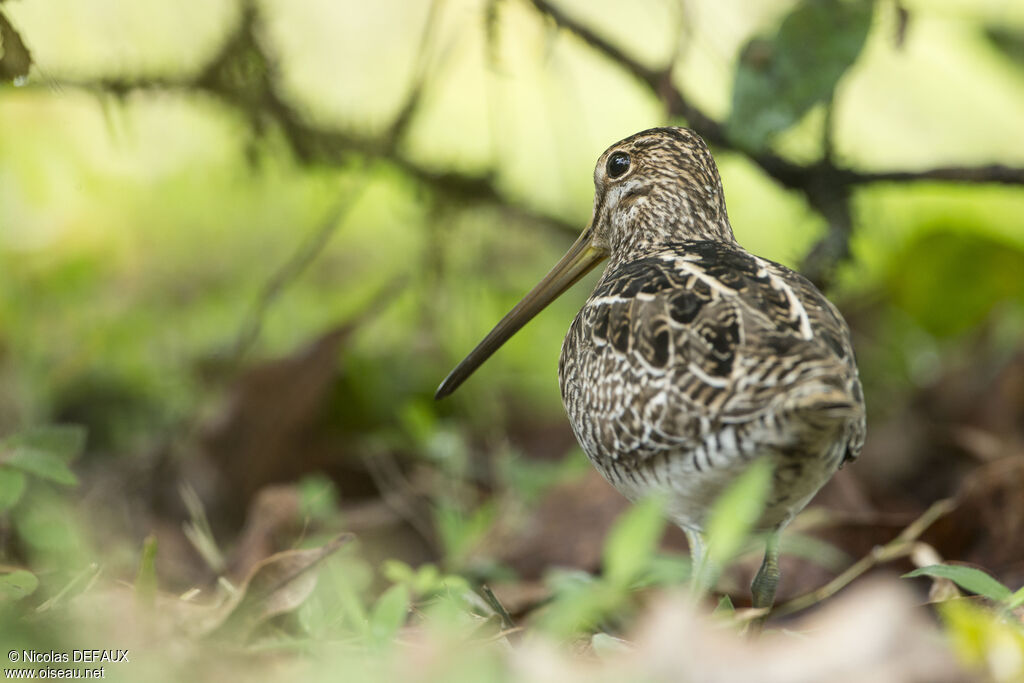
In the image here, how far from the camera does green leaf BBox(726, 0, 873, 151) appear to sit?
260 cm

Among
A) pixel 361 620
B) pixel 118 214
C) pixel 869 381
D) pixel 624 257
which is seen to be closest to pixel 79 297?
pixel 118 214

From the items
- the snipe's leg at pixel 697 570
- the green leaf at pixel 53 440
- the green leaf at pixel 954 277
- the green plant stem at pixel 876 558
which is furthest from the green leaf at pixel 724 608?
the green leaf at pixel 954 277

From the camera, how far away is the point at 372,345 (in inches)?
168

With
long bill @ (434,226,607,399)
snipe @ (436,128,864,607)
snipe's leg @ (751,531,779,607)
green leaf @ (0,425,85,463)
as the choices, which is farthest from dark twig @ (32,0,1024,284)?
green leaf @ (0,425,85,463)

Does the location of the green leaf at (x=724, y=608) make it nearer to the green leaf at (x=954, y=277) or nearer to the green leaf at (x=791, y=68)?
the green leaf at (x=791, y=68)

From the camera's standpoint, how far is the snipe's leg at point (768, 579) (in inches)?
86.4

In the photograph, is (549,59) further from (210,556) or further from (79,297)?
(79,297)

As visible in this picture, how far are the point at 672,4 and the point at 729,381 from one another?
1.75 meters

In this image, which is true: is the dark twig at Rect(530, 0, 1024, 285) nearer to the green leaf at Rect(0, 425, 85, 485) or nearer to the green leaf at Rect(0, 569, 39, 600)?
the green leaf at Rect(0, 425, 85, 485)

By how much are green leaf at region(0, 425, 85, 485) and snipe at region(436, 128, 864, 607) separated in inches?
37.5

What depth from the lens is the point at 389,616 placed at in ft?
5.30

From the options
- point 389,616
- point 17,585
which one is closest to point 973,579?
point 389,616

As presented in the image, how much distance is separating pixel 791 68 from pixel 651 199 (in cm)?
46

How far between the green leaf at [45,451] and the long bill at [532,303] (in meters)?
0.84
